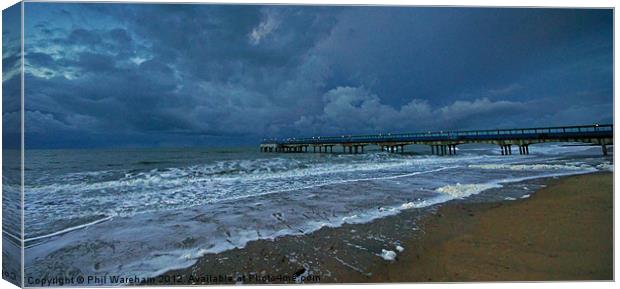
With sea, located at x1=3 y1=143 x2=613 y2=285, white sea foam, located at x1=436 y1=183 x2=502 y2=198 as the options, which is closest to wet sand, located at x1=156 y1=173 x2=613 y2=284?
sea, located at x1=3 y1=143 x2=613 y2=285

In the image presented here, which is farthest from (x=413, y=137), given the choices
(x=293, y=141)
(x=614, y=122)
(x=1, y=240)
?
(x=1, y=240)

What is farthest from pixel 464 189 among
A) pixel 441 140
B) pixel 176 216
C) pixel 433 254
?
pixel 441 140

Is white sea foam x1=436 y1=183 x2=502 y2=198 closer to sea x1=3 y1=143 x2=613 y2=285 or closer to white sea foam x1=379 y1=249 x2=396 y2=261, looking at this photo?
sea x1=3 y1=143 x2=613 y2=285

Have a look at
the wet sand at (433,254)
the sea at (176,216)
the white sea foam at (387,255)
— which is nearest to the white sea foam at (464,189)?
the sea at (176,216)

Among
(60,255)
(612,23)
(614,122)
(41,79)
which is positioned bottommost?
(60,255)

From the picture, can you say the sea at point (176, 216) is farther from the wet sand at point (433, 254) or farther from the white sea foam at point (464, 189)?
the wet sand at point (433, 254)

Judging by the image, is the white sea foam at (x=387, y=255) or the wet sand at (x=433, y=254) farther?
the white sea foam at (x=387, y=255)

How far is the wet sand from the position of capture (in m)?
2.92

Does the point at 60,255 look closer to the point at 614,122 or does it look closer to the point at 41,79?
the point at 41,79

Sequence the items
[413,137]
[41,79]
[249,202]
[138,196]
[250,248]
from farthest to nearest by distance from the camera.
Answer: [413,137] < [138,196] < [249,202] < [41,79] < [250,248]

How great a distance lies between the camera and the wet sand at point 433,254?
2924mm

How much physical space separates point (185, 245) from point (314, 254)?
1.62 meters

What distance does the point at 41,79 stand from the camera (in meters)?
3.71

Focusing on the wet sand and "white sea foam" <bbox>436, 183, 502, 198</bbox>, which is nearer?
the wet sand
